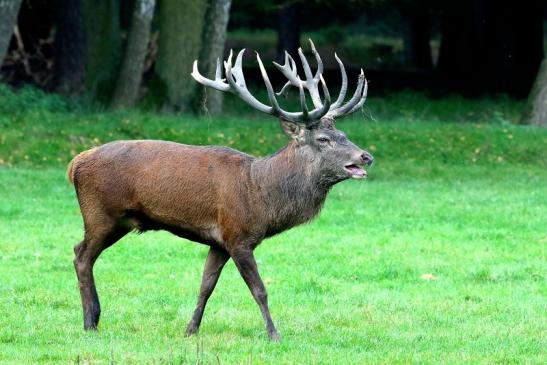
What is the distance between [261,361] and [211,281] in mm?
1368

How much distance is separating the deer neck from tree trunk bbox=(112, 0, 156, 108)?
1421 cm

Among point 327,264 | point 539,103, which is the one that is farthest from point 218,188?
point 539,103

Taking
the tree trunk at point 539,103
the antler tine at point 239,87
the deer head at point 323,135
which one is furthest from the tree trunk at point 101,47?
the deer head at point 323,135

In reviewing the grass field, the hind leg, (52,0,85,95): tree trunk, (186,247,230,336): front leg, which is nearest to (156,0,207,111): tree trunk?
the grass field

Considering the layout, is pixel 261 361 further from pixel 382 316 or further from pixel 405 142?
pixel 405 142

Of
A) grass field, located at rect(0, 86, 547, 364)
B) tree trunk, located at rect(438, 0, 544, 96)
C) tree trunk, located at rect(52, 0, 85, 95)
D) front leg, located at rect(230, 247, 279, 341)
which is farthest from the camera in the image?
tree trunk, located at rect(438, 0, 544, 96)

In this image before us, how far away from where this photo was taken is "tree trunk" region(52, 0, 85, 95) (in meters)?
25.5

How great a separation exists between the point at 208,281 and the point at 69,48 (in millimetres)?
17170

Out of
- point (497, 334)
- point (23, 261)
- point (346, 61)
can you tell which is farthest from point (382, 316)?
point (346, 61)

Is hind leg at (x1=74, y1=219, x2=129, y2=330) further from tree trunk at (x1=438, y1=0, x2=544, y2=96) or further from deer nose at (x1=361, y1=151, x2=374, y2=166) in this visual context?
tree trunk at (x1=438, y1=0, x2=544, y2=96)

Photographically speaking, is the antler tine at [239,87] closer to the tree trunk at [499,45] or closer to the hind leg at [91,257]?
the hind leg at [91,257]

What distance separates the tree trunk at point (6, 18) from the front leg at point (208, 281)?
1270 cm

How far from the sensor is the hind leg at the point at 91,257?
9.40 m

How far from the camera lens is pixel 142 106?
923 inches
